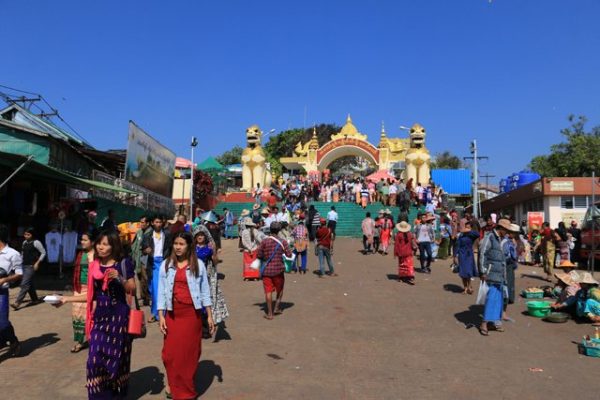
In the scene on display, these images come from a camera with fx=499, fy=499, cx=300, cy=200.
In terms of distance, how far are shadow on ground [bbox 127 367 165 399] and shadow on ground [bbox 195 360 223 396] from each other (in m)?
0.38

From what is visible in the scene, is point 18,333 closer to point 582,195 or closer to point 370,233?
point 370,233

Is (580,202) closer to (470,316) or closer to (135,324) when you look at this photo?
(470,316)

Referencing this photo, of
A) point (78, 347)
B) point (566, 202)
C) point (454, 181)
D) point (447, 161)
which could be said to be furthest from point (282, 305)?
point (447, 161)

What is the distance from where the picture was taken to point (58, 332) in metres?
7.34

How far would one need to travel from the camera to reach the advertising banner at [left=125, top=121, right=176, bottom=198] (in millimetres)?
16766

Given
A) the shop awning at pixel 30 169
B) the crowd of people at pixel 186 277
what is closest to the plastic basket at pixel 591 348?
the crowd of people at pixel 186 277

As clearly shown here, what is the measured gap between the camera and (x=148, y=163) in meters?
18.7

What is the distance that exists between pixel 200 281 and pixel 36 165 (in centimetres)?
657

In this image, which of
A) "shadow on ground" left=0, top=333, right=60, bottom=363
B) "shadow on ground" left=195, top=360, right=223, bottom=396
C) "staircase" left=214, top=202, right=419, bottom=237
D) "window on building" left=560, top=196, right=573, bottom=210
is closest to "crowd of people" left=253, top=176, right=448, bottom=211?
"staircase" left=214, top=202, right=419, bottom=237

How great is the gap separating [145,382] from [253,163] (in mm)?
27243

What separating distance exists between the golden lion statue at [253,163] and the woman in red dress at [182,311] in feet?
88.8

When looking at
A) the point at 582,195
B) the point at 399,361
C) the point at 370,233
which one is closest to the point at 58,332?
the point at 399,361

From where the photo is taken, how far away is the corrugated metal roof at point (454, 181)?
1534 inches

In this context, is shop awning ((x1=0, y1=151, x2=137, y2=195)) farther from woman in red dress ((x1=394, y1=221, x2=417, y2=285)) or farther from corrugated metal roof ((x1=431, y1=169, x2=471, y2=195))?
corrugated metal roof ((x1=431, y1=169, x2=471, y2=195))
